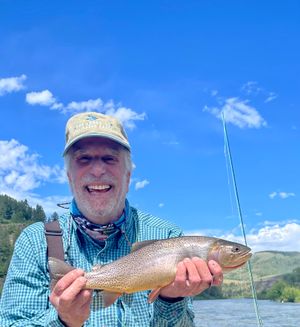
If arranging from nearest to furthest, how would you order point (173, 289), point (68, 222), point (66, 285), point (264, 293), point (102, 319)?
point (66, 285) → point (173, 289) → point (102, 319) → point (68, 222) → point (264, 293)

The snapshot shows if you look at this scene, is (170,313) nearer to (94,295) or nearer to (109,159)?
(94,295)

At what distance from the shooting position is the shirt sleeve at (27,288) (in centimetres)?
452

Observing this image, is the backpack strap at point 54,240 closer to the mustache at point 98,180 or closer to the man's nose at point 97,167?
the mustache at point 98,180

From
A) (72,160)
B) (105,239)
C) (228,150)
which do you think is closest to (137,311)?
(105,239)

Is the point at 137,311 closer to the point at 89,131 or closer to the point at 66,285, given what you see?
the point at 66,285

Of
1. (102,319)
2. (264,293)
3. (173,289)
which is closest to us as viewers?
(173,289)

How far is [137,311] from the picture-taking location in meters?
4.79

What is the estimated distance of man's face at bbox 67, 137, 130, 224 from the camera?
15.7ft

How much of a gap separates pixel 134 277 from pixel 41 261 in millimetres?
826

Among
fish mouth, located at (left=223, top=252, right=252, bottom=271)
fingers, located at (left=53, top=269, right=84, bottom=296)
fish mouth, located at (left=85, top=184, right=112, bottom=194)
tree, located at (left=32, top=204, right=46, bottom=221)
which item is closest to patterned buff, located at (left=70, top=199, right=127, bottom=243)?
fish mouth, located at (left=85, top=184, right=112, bottom=194)

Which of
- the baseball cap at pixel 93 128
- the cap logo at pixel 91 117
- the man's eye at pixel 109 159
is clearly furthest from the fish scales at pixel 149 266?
the cap logo at pixel 91 117

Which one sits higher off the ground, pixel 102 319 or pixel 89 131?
pixel 89 131

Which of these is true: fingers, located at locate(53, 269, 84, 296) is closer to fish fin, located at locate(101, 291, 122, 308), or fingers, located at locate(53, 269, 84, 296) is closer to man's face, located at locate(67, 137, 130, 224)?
fish fin, located at locate(101, 291, 122, 308)

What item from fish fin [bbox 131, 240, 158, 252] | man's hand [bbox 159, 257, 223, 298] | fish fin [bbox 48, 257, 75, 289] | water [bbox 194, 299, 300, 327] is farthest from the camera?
water [bbox 194, 299, 300, 327]
